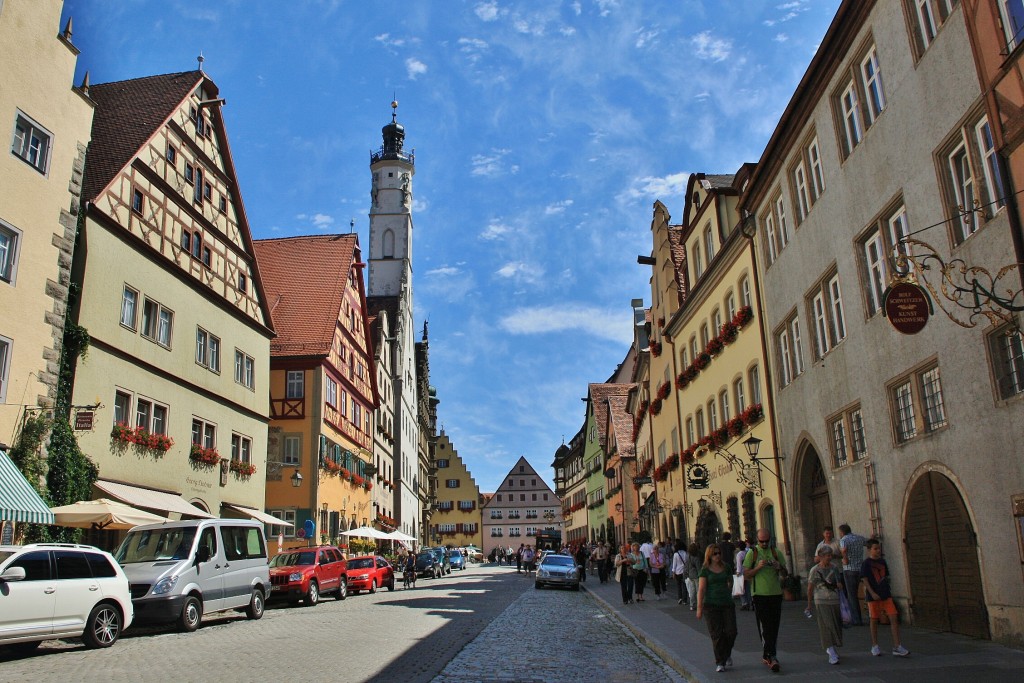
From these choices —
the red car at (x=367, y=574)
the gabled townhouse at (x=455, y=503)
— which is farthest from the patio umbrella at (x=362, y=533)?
the gabled townhouse at (x=455, y=503)

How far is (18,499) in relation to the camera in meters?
16.1

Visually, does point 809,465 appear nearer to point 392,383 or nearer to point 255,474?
point 255,474

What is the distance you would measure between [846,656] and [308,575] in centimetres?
1685

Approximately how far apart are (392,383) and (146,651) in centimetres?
4930

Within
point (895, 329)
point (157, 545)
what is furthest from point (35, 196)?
point (895, 329)

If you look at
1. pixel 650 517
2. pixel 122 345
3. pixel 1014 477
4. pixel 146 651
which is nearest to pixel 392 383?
pixel 650 517

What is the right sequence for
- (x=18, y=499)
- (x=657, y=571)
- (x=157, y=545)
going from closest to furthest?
(x=18, y=499) < (x=157, y=545) < (x=657, y=571)

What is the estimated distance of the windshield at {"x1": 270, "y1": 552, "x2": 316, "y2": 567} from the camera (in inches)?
997

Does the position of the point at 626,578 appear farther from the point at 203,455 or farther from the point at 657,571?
the point at 203,455

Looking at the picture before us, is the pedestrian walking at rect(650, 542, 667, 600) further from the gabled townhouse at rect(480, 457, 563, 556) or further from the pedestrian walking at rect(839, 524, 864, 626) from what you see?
the gabled townhouse at rect(480, 457, 563, 556)

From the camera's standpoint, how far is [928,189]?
41.6 ft

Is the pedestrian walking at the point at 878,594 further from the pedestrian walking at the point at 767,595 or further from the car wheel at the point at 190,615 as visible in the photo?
the car wheel at the point at 190,615

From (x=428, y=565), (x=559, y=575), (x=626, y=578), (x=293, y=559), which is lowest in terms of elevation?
(x=559, y=575)

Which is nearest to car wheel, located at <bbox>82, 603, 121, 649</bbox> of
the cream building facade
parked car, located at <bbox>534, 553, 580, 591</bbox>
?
the cream building facade
